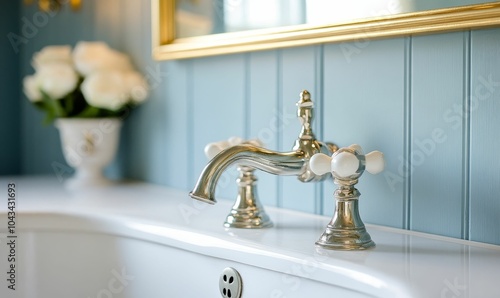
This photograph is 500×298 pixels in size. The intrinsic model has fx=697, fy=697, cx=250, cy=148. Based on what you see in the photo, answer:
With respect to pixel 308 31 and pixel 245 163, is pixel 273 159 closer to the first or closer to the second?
pixel 245 163

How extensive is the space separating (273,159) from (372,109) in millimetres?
146

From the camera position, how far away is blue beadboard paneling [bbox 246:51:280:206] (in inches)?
39.6

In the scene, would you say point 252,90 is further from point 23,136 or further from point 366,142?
point 23,136

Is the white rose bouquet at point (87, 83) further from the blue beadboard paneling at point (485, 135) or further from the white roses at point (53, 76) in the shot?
the blue beadboard paneling at point (485, 135)

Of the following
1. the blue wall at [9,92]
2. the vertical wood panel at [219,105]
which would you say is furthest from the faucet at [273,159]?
the blue wall at [9,92]

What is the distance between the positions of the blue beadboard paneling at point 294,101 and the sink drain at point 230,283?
216mm

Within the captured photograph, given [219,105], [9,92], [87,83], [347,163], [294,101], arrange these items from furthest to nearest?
[9,92], [87,83], [219,105], [294,101], [347,163]

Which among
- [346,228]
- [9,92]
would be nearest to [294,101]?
[346,228]

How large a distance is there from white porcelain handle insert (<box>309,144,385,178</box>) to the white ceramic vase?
25.4 inches

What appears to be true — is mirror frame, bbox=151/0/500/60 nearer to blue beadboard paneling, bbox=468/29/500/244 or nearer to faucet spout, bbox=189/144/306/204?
blue beadboard paneling, bbox=468/29/500/244

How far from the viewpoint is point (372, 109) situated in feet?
2.82

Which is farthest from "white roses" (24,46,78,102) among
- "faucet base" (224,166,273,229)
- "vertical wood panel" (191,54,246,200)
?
"faucet base" (224,166,273,229)

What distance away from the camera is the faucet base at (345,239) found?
2.39 ft

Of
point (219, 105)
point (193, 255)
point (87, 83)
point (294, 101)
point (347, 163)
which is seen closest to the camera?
point (347, 163)
